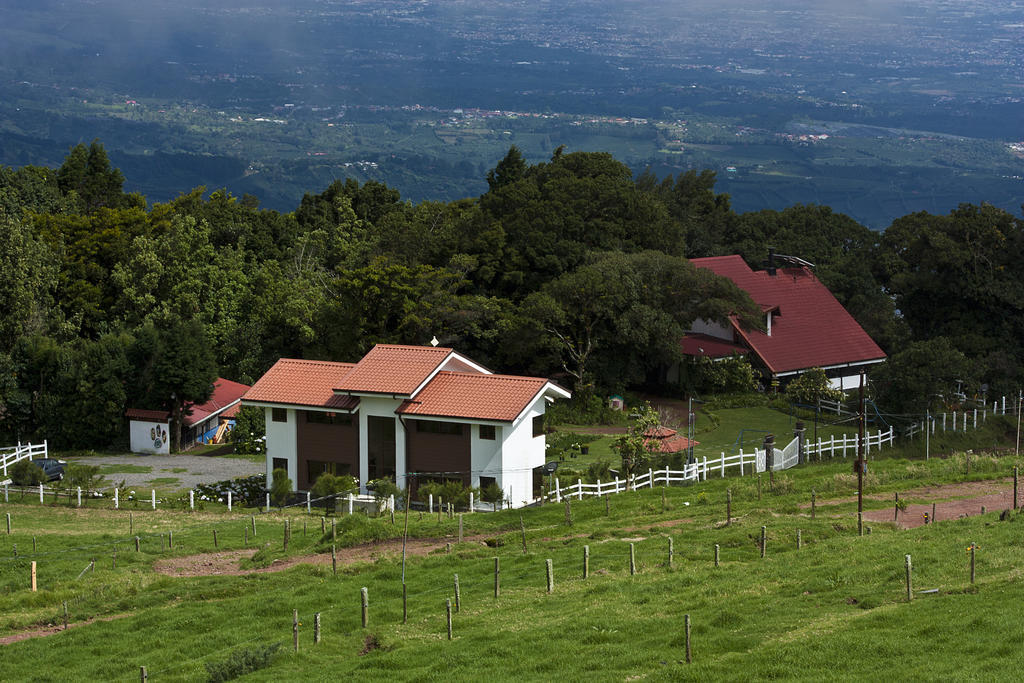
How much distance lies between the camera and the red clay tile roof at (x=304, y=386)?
4319cm

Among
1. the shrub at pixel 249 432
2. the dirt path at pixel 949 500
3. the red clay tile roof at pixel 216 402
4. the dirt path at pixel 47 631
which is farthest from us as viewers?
the red clay tile roof at pixel 216 402

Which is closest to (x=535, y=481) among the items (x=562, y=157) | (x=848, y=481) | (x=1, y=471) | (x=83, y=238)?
(x=848, y=481)

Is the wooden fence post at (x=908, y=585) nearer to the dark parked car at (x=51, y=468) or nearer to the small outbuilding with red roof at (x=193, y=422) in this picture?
the dark parked car at (x=51, y=468)

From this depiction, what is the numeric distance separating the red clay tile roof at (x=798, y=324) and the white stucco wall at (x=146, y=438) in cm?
2860

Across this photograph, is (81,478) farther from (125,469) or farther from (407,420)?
(407,420)

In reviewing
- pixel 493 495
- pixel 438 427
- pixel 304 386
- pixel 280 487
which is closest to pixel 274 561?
pixel 280 487

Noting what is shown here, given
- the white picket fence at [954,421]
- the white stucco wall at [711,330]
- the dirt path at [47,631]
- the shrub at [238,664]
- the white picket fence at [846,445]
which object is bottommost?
the dirt path at [47,631]

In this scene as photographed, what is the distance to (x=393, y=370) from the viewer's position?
43469mm

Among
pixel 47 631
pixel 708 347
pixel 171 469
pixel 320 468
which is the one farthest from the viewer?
pixel 708 347

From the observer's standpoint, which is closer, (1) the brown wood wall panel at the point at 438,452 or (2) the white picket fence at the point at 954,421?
(1) the brown wood wall panel at the point at 438,452

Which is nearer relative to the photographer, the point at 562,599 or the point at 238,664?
the point at 238,664

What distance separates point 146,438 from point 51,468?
861cm

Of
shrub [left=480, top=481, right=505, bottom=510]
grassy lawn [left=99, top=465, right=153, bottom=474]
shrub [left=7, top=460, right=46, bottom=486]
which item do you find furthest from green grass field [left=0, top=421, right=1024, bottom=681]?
grassy lawn [left=99, top=465, right=153, bottom=474]

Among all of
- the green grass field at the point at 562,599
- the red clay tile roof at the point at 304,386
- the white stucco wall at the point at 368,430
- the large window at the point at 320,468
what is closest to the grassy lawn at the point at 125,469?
the red clay tile roof at the point at 304,386
